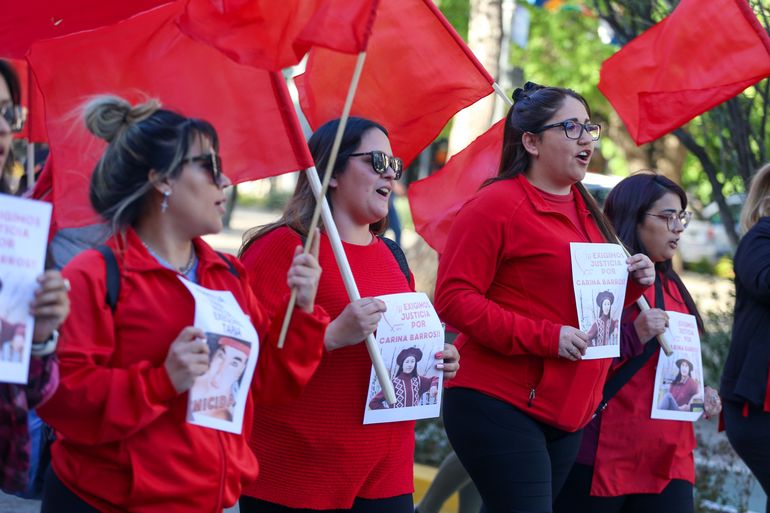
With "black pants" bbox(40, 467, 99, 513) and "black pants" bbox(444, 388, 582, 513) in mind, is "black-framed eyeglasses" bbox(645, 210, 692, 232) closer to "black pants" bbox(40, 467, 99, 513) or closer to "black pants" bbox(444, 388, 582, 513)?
"black pants" bbox(444, 388, 582, 513)

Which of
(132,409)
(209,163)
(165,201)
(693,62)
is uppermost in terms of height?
(693,62)

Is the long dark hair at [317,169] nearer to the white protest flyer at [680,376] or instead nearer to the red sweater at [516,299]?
the red sweater at [516,299]

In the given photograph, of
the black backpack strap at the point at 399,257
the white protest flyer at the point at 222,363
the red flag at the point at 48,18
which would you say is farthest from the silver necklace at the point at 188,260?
the red flag at the point at 48,18

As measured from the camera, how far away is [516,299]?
177 inches

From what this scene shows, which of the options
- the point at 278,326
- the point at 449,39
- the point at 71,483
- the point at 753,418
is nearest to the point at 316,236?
the point at 278,326

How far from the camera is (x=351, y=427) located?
3.96 meters

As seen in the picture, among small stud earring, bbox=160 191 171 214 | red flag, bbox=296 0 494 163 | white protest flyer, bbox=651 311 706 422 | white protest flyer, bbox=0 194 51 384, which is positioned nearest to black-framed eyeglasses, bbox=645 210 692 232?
white protest flyer, bbox=651 311 706 422

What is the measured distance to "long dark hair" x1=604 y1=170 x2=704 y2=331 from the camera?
5215mm

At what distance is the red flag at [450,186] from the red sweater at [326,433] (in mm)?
1406

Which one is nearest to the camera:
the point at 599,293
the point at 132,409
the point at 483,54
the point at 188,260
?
the point at 132,409

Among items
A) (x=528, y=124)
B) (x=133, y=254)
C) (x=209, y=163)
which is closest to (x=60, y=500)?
(x=133, y=254)

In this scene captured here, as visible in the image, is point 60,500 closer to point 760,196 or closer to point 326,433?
point 326,433

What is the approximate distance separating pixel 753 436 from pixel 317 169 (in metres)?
2.24

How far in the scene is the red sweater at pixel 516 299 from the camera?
4.40 m
